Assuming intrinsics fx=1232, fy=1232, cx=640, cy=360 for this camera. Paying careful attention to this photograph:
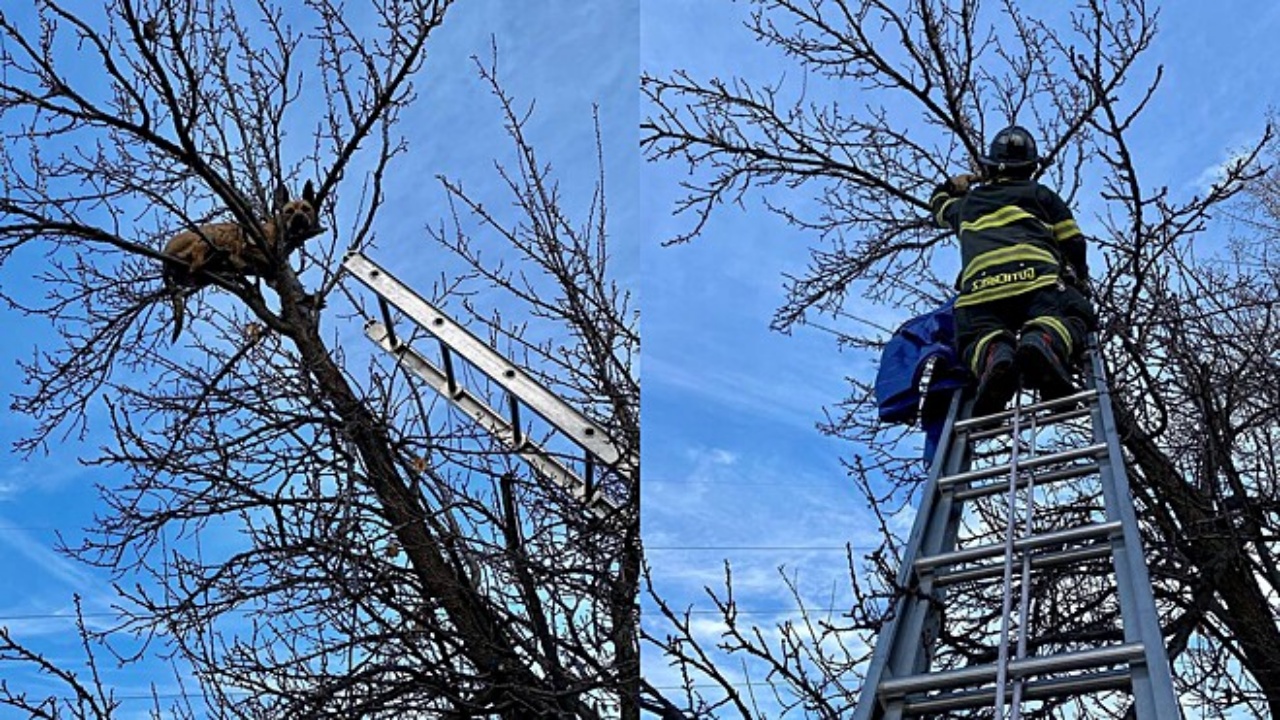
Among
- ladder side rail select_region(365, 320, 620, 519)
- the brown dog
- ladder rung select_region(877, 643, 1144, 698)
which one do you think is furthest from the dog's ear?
ladder rung select_region(877, 643, 1144, 698)

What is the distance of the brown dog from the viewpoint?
192 inches

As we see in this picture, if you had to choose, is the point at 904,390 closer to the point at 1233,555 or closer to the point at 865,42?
the point at 1233,555

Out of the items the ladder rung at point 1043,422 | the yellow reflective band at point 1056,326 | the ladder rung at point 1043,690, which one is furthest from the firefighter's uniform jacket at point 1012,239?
the ladder rung at point 1043,690

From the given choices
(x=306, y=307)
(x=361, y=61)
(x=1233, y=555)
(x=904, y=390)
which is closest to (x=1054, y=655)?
(x=904, y=390)

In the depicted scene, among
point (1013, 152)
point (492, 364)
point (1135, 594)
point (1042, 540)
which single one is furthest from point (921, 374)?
point (1135, 594)

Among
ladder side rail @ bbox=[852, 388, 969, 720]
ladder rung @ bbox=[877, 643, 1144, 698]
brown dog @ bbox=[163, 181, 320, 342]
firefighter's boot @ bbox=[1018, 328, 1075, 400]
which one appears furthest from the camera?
brown dog @ bbox=[163, 181, 320, 342]

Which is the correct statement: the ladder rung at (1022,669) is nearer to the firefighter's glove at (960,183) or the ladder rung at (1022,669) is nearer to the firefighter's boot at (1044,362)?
the firefighter's boot at (1044,362)

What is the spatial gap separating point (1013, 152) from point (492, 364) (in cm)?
225

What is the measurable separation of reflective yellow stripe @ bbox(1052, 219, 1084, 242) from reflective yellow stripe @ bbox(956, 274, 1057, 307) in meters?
0.32

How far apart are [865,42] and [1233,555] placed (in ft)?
9.02

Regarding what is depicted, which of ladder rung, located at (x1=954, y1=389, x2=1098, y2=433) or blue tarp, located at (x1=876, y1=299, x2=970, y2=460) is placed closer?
ladder rung, located at (x1=954, y1=389, x2=1098, y2=433)

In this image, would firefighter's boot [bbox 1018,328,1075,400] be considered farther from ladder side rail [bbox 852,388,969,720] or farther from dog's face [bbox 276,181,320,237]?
dog's face [bbox 276,181,320,237]

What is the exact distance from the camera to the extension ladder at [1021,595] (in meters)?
2.24

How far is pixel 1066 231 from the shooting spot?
4.69m
